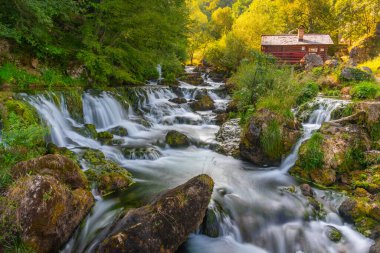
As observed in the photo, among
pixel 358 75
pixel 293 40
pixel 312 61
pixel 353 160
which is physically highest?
pixel 293 40

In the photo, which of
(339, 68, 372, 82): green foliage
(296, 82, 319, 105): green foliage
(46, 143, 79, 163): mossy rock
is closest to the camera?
(46, 143, 79, 163): mossy rock

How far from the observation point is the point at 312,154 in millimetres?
8156

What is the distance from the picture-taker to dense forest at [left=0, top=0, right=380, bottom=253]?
4953 mm

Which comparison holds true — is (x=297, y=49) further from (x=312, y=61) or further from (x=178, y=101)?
(x=178, y=101)

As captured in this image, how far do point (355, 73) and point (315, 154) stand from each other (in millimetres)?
10314

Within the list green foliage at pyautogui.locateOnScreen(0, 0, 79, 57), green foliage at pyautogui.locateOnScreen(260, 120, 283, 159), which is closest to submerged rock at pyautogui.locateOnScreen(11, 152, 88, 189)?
green foliage at pyautogui.locateOnScreen(260, 120, 283, 159)

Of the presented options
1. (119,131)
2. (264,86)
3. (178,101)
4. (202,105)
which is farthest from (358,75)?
(119,131)

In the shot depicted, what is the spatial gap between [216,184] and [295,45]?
26.4 meters

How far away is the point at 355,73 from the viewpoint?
618 inches

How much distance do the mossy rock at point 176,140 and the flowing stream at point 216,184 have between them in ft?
0.88

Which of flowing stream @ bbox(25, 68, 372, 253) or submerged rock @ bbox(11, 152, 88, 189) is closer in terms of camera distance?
submerged rock @ bbox(11, 152, 88, 189)

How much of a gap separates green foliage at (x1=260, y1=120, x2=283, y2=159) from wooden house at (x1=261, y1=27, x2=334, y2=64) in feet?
73.8

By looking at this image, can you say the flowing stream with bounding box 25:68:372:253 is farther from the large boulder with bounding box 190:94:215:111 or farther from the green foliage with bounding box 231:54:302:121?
the large boulder with bounding box 190:94:215:111

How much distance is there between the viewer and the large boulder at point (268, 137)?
9.15 meters
